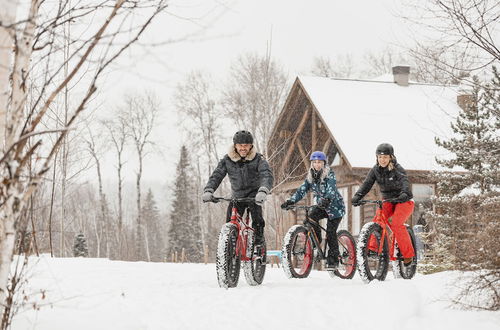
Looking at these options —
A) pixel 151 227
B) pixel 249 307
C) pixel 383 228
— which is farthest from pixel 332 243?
pixel 151 227

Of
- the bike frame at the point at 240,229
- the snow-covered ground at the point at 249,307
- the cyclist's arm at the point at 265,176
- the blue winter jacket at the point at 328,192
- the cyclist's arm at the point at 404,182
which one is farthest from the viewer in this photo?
the blue winter jacket at the point at 328,192

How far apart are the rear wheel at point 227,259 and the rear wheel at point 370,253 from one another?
5.51ft

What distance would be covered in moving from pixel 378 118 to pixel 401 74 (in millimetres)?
4561

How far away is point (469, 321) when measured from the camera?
4965 millimetres

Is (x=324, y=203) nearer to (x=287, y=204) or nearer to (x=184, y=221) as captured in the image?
(x=287, y=204)

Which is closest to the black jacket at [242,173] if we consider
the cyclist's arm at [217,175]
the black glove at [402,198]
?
the cyclist's arm at [217,175]

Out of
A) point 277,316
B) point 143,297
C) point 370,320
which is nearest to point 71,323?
point 143,297

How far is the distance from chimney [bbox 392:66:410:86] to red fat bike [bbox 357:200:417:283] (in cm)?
1861

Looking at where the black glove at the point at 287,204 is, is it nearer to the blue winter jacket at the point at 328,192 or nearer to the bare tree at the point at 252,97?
the blue winter jacket at the point at 328,192

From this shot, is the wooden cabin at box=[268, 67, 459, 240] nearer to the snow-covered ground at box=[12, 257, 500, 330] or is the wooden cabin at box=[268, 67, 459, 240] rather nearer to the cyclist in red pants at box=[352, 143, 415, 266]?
the cyclist in red pants at box=[352, 143, 415, 266]

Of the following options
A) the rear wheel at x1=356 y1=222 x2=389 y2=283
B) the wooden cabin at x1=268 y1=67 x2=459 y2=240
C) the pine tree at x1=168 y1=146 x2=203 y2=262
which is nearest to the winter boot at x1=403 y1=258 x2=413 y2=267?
the rear wheel at x1=356 y1=222 x2=389 y2=283

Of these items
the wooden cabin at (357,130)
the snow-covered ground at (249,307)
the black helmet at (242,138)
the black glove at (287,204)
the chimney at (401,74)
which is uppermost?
the chimney at (401,74)

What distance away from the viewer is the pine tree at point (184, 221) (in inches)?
1850

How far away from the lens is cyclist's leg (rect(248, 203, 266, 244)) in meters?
7.66
